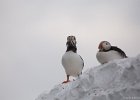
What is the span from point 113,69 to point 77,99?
1489 mm

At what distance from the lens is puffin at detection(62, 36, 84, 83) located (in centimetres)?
1781

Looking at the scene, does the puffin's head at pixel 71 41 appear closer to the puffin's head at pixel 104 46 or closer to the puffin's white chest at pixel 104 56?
the puffin's head at pixel 104 46

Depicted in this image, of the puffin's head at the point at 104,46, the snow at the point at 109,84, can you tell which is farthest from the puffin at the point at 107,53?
the snow at the point at 109,84

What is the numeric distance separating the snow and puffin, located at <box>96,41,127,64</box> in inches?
73.9

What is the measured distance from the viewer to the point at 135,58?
1289cm

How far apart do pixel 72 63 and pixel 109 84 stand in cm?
497

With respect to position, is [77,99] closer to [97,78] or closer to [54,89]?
[97,78]

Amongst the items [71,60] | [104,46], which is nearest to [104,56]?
[104,46]

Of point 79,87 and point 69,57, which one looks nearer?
point 79,87

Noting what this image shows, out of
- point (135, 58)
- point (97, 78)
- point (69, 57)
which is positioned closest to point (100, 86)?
point (97, 78)

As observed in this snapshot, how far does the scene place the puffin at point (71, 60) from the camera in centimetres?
1781

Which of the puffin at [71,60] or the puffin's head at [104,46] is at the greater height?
the puffin's head at [104,46]

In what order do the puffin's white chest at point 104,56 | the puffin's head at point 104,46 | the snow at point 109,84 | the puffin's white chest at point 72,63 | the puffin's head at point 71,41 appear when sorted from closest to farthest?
the snow at point 109,84
the puffin's white chest at point 104,56
the puffin's head at point 104,46
the puffin's white chest at point 72,63
the puffin's head at point 71,41

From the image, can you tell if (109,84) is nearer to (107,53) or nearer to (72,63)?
(107,53)
